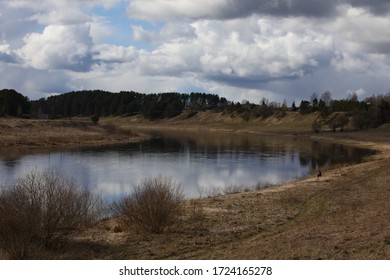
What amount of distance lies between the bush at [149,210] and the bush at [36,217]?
2461 millimetres

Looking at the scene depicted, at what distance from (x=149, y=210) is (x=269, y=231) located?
4582 mm

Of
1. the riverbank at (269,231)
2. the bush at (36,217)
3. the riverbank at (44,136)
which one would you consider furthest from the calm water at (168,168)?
the bush at (36,217)

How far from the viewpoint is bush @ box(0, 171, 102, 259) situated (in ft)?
46.0

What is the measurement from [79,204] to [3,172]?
24948 millimetres

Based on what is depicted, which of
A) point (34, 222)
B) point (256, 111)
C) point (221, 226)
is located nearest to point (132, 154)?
point (221, 226)

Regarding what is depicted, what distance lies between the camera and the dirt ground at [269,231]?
13.8 meters

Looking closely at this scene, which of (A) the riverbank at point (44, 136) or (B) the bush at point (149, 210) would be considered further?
(A) the riverbank at point (44, 136)

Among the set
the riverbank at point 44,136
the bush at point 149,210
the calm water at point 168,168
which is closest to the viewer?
the bush at point 149,210

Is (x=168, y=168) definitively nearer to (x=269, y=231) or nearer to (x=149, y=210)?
(x=149, y=210)

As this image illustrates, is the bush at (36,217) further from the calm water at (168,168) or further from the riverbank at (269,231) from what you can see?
the calm water at (168,168)

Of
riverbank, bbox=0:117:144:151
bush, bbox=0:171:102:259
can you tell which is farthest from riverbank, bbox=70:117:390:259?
riverbank, bbox=0:117:144:151

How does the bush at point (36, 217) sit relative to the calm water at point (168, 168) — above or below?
above

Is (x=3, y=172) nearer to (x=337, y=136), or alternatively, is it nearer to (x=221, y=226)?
(x=221, y=226)

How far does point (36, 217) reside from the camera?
14906 millimetres
